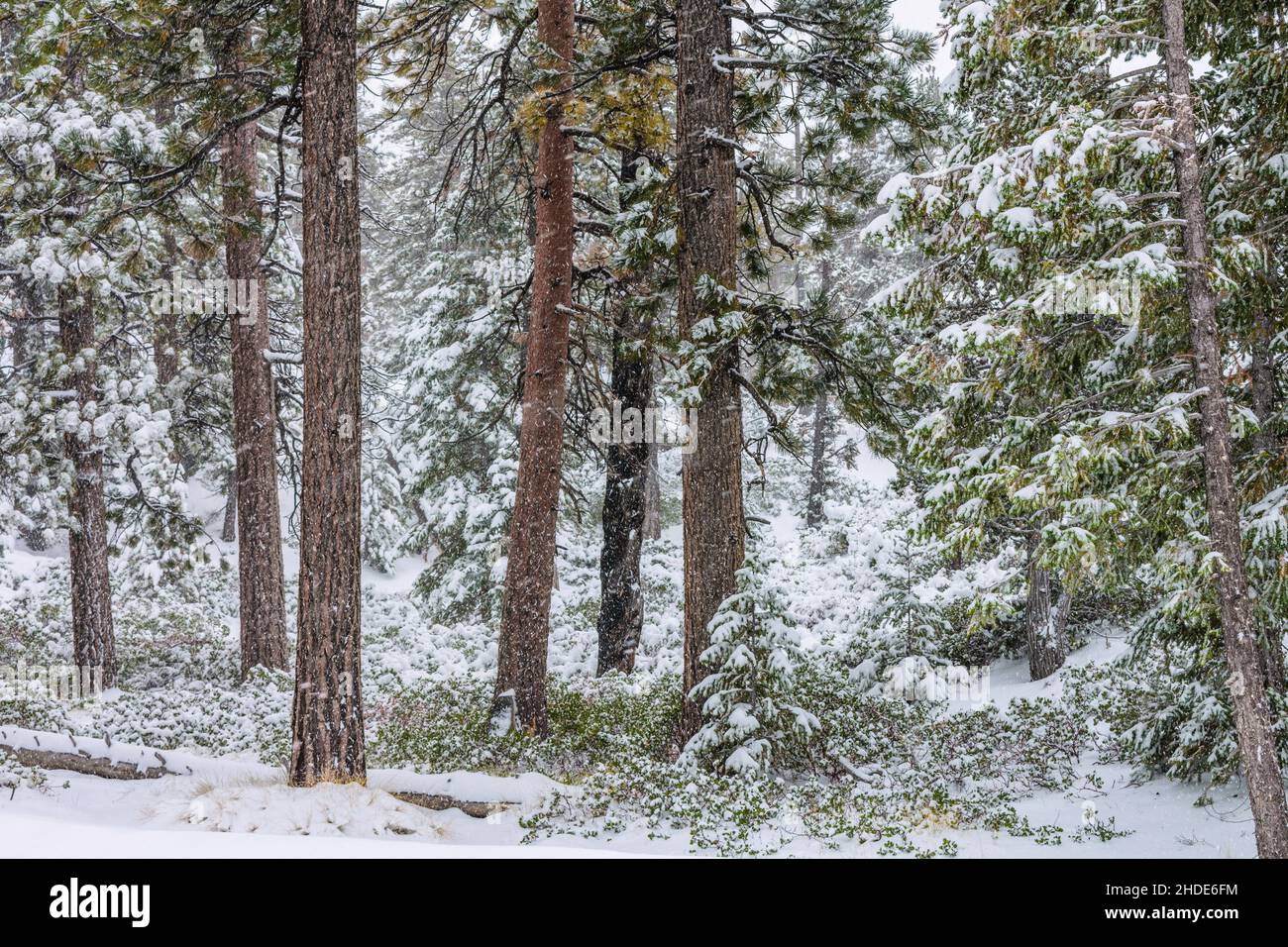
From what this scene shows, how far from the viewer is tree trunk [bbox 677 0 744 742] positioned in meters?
8.46

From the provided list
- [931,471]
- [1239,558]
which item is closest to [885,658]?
[931,471]

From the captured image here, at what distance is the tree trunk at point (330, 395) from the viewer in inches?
256

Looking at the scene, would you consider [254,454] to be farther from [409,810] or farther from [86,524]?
[409,810]

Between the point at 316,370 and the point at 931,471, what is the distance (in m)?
5.16

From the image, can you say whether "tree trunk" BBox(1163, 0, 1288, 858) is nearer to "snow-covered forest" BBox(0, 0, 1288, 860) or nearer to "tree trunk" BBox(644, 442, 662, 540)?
"snow-covered forest" BBox(0, 0, 1288, 860)

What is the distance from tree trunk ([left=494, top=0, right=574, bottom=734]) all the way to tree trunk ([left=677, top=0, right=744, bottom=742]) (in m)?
1.90

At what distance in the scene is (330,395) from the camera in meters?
6.58

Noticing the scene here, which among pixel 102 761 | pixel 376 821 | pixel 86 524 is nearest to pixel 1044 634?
pixel 376 821

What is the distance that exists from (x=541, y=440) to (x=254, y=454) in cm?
553

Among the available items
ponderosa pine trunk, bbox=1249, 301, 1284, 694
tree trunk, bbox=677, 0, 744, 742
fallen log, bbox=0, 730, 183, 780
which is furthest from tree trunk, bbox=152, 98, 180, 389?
ponderosa pine trunk, bbox=1249, 301, 1284, 694

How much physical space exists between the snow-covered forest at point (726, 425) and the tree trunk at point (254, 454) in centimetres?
6
